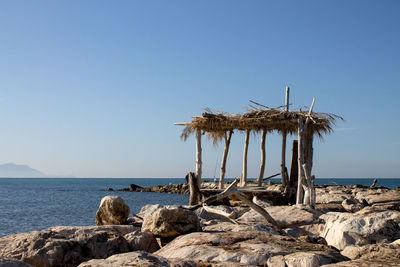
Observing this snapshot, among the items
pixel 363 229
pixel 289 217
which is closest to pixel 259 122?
pixel 289 217

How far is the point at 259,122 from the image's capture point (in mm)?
16672

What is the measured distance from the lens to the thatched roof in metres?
15.8

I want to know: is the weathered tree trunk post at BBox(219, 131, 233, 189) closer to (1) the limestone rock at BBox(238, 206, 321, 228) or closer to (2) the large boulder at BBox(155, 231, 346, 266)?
(1) the limestone rock at BBox(238, 206, 321, 228)

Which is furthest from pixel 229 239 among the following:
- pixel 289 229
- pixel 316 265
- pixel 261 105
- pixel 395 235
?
pixel 261 105

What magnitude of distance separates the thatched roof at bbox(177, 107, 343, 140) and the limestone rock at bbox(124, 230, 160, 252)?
8.43m

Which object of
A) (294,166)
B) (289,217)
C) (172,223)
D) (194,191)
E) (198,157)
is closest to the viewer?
(172,223)

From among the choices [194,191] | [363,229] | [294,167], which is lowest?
[363,229]

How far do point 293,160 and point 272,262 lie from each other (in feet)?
37.4

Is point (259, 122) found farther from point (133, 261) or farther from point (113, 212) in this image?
point (133, 261)

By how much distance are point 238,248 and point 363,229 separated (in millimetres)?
2863

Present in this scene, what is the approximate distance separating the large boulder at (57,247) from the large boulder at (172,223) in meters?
1.13

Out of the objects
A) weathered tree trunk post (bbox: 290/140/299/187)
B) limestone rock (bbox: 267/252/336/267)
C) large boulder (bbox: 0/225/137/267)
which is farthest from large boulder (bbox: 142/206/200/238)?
weathered tree trunk post (bbox: 290/140/299/187)

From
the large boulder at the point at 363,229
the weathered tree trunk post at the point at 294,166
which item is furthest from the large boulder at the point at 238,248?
the weathered tree trunk post at the point at 294,166

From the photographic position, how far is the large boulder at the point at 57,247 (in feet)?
20.2
